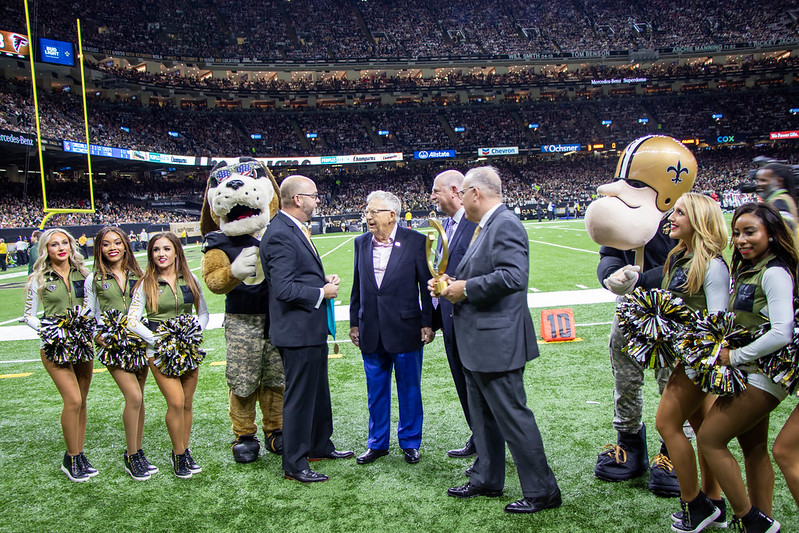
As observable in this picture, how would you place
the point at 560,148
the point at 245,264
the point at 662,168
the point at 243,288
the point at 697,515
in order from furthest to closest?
the point at 560,148 < the point at 243,288 < the point at 245,264 < the point at 662,168 < the point at 697,515

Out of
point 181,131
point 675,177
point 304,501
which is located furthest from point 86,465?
point 181,131

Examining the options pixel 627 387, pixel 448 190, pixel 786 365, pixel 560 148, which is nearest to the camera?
pixel 786 365

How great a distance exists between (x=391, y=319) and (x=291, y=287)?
0.79 m

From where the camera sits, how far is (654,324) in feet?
9.38

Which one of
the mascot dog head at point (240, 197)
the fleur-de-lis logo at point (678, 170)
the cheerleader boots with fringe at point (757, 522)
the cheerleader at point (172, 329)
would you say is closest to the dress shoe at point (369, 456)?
the cheerleader at point (172, 329)

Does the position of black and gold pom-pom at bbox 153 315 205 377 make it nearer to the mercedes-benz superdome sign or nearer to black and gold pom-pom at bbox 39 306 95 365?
black and gold pom-pom at bbox 39 306 95 365

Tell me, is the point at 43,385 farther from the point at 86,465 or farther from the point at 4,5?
the point at 4,5

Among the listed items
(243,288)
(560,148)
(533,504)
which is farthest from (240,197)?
(560,148)

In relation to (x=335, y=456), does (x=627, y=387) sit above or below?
above

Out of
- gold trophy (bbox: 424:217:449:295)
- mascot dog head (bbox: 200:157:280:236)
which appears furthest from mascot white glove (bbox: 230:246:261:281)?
gold trophy (bbox: 424:217:449:295)

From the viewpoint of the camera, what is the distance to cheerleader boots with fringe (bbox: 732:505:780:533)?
2650mm

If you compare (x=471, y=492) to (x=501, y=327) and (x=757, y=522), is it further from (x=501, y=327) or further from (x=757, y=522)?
(x=757, y=522)

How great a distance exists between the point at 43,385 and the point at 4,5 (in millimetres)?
39142

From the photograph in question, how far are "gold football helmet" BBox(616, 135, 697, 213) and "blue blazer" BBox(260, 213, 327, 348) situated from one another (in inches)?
79.5
